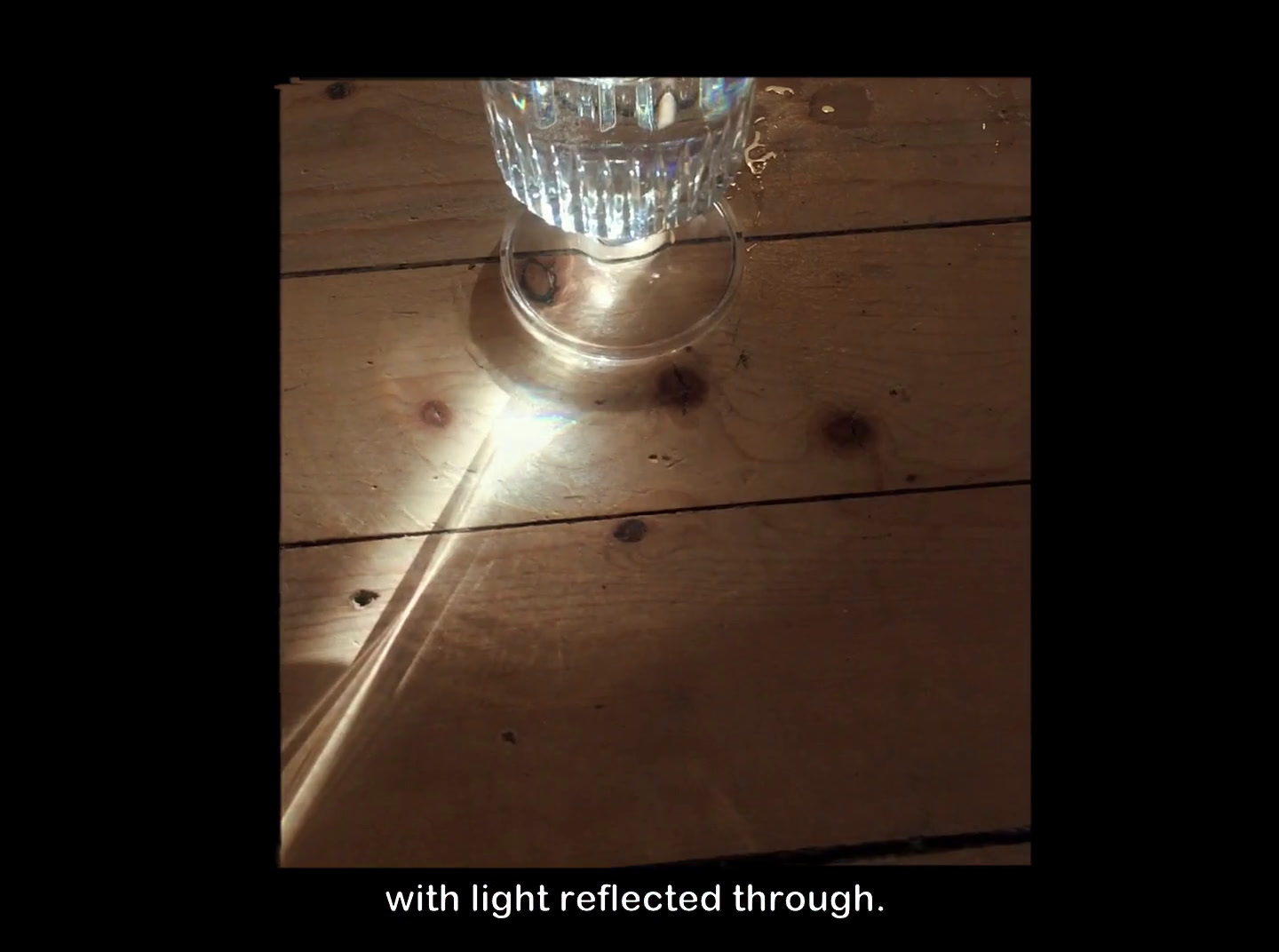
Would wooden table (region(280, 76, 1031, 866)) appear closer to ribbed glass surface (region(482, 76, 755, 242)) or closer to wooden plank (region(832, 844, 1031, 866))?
wooden plank (region(832, 844, 1031, 866))

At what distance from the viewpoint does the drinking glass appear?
1.85 feet

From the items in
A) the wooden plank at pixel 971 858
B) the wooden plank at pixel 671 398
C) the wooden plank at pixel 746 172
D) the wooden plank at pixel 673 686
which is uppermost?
the wooden plank at pixel 746 172

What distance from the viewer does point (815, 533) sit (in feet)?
2.26

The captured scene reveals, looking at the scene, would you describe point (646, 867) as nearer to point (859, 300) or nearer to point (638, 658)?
point (638, 658)

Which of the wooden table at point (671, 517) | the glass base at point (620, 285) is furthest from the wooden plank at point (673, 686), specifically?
the glass base at point (620, 285)

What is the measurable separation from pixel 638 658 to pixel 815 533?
12 centimetres

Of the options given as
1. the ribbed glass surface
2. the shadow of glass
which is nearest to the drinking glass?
the ribbed glass surface

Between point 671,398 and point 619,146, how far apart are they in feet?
0.57

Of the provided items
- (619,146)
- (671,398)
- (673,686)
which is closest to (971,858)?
(673,686)

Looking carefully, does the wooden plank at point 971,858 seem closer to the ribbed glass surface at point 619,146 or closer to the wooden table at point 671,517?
the wooden table at point 671,517

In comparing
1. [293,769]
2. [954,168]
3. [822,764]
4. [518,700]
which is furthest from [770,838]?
[954,168]

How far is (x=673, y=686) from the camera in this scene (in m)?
0.66

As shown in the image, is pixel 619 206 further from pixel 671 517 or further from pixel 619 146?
pixel 671 517

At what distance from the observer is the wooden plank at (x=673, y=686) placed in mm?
638
